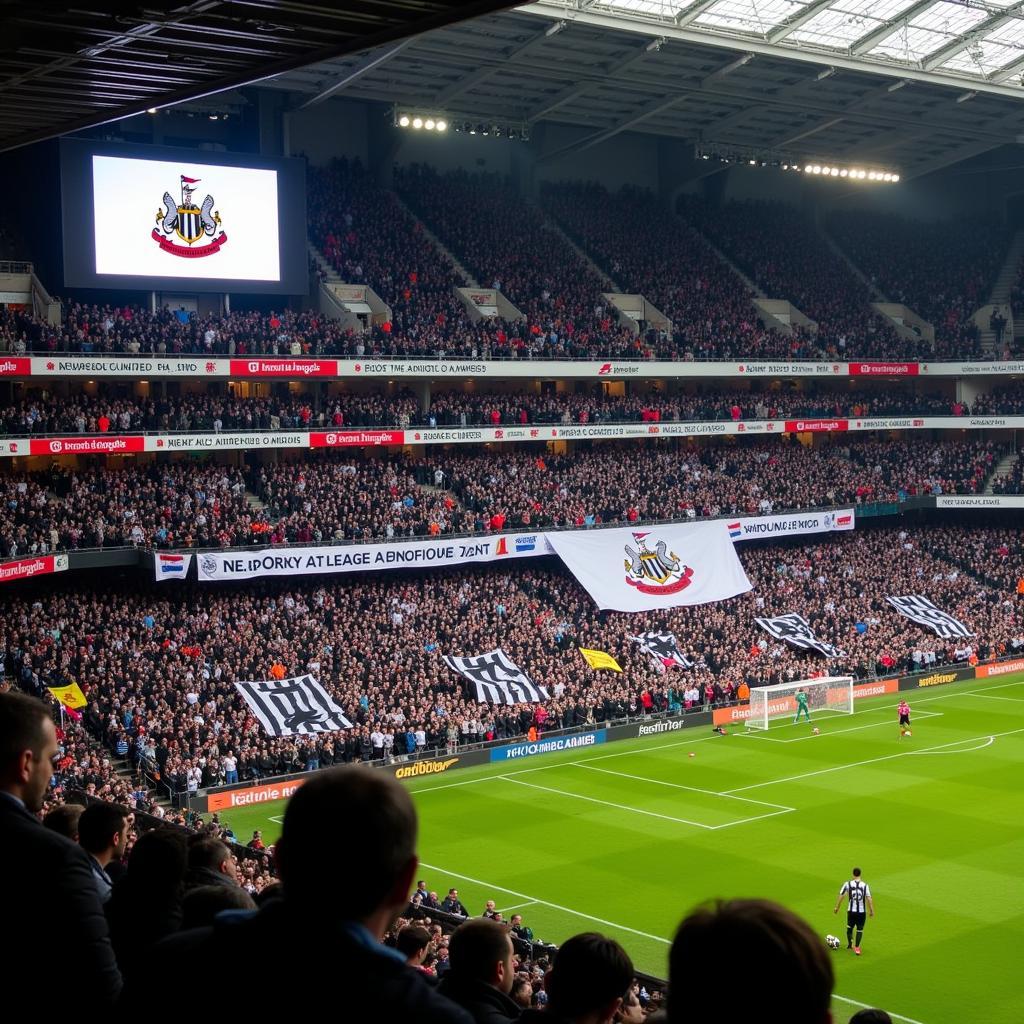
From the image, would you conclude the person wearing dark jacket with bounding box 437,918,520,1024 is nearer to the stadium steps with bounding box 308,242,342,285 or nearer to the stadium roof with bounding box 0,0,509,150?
the stadium roof with bounding box 0,0,509,150

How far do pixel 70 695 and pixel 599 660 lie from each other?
717 inches

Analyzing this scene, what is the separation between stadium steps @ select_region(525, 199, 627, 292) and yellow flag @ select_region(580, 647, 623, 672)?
73.3 feet

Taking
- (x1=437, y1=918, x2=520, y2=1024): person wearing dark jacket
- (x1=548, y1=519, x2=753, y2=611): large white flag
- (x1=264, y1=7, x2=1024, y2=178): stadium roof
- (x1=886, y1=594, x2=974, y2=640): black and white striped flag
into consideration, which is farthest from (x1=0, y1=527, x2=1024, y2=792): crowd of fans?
(x1=437, y1=918, x2=520, y2=1024): person wearing dark jacket

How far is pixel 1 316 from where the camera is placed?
4241cm

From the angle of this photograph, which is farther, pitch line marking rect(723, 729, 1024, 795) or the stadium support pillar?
the stadium support pillar

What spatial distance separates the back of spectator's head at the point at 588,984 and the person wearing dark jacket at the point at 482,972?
0.54 ft

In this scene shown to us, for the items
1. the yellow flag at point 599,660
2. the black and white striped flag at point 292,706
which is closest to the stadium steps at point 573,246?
the yellow flag at point 599,660

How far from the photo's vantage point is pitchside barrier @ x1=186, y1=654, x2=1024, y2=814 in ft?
114

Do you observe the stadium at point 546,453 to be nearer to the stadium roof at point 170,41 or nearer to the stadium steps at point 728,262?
the stadium roof at point 170,41

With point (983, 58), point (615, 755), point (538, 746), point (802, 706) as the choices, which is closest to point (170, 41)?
point (538, 746)

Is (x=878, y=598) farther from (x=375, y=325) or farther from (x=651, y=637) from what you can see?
(x=375, y=325)

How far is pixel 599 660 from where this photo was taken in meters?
45.8

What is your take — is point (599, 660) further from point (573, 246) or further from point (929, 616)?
point (573, 246)

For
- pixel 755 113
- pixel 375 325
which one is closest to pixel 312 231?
pixel 375 325
